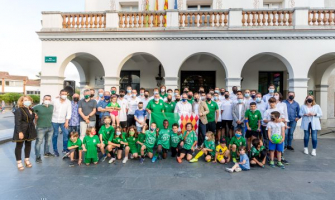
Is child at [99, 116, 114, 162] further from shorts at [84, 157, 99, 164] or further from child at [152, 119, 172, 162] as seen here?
child at [152, 119, 172, 162]

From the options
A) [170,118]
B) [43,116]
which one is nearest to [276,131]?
[170,118]

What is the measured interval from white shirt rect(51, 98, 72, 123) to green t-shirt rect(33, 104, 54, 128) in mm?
268

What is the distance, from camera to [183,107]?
21.8ft

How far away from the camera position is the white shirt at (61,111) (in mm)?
6117

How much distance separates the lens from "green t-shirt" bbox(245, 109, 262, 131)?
5.91 meters

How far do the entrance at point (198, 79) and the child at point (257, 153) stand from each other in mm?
7142

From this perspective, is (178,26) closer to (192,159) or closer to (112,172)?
(192,159)

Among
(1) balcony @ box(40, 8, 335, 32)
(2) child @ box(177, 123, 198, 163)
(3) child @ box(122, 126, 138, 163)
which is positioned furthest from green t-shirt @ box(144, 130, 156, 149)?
(1) balcony @ box(40, 8, 335, 32)

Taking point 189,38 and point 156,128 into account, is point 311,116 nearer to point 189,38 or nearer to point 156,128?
point 156,128

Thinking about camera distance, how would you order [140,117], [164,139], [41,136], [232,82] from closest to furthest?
1. [41,136]
2. [164,139]
3. [140,117]
4. [232,82]

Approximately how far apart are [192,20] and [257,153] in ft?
21.9

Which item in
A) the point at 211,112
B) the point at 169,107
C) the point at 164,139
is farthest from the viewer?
the point at 169,107

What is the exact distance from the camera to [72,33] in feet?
30.2

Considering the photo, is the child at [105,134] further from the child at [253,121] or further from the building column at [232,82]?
the building column at [232,82]
